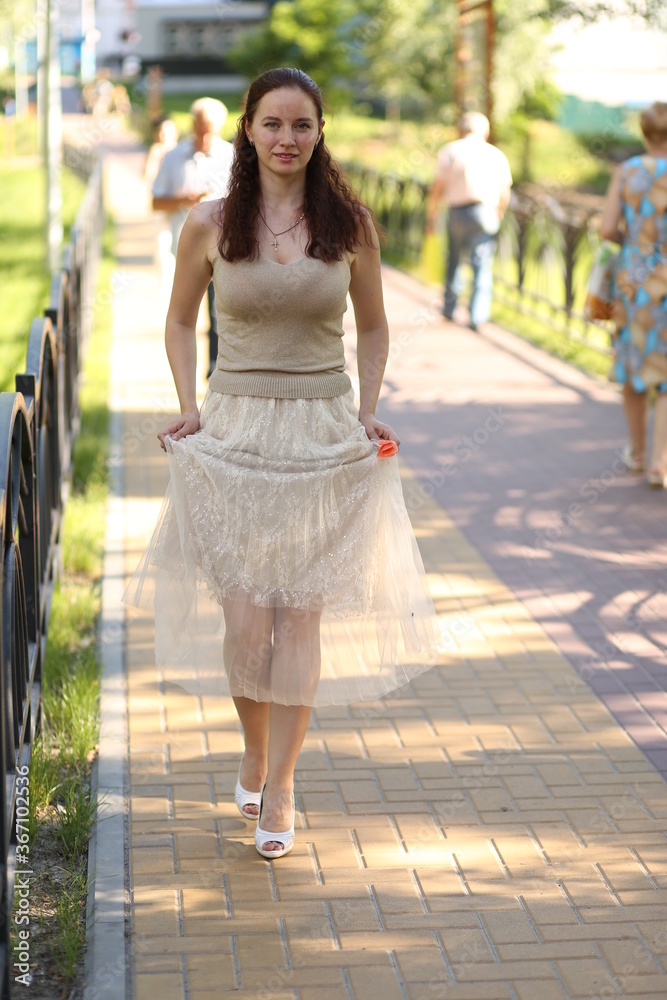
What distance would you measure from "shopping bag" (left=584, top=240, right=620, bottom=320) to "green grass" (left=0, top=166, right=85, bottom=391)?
388 cm

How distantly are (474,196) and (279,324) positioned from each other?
936 centimetres

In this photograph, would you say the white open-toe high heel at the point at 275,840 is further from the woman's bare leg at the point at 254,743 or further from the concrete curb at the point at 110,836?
the concrete curb at the point at 110,836

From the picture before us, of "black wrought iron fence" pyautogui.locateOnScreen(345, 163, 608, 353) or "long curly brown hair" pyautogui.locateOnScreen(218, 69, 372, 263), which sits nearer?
"long curly brown hair" pyautogui.locateOnScreen(218, 69, 372, 263)

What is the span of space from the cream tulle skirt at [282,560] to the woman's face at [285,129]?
24.2 inches

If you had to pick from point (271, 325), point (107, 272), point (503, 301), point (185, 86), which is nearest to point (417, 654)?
point (271, 325)

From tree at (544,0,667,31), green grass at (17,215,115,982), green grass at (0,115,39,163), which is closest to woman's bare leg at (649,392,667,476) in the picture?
green grass at (17,215,115,982)

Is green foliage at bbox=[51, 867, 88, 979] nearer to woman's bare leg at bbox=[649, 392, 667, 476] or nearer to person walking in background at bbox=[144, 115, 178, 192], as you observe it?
woman's bare leg at bbox=[649, 392, 667, 476]

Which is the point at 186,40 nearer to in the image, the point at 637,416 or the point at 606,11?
the point at 606,11

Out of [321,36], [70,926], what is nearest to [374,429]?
[70,926]

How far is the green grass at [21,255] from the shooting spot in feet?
37.3

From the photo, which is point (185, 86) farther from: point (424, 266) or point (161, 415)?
point (161, 415)

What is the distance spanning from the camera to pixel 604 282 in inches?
296

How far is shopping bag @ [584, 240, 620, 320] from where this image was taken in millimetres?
7488

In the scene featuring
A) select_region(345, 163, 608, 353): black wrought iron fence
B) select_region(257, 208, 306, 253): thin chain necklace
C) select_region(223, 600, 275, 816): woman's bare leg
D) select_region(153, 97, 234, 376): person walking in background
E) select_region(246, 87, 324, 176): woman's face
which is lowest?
select_region(345, 163, 608, 353): black wrought iron fence
